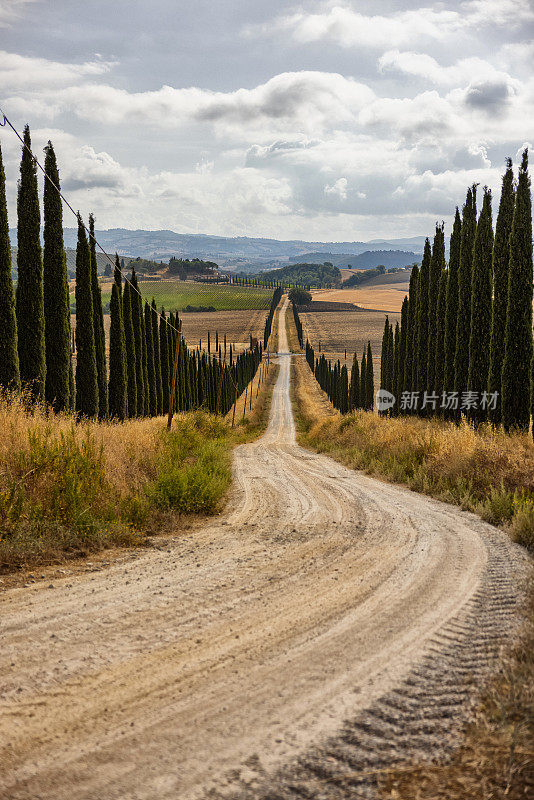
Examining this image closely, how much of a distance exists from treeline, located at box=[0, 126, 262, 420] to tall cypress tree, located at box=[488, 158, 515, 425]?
1542cm

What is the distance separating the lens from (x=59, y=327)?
21.9 m

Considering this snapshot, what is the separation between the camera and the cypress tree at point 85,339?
2453cm

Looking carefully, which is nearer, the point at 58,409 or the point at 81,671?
Answer: the point at 81,671

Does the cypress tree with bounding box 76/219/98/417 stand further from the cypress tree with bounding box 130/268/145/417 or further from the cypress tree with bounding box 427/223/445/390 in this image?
the cypress tree with bounding box 427/223/445/390

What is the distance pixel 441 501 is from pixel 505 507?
101 inches

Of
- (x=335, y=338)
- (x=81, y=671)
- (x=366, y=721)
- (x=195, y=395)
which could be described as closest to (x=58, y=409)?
(x=81, y=671)

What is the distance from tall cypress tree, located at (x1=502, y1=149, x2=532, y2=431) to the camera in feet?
63.9

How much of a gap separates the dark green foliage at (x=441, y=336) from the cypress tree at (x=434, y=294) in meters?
0.79

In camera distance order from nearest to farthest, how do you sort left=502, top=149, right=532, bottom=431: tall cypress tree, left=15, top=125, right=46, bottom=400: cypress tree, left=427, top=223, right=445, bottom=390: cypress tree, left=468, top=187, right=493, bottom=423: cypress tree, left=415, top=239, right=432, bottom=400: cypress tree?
1. left=502, top=149, right=532, bottom=431: tall cypress tree
2. left=15, top=125, right=46, bottom=400: cypress tree
3. left=468, top=187, right=493, bottom=423: cypress tree
4. left=427, top=223, right=445, bottom=390: cypress tree
5. left=415, top=239, right=432, bottom=400: cypress tree

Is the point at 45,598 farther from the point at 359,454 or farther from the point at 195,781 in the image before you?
the point at 359,454

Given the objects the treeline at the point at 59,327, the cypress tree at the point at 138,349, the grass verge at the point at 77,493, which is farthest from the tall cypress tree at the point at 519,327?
the cypress tree at the point at 138,349

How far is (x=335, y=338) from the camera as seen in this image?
14962cm

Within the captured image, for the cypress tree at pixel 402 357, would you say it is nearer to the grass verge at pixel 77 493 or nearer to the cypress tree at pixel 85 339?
the cypress tree at pixel 85 339

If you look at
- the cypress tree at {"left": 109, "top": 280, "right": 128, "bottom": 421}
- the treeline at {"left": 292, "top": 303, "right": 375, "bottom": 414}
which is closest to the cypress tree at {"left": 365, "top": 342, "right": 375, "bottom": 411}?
the treeline at {"left": 292, "top": 303, "right": 375, "bottom": 414}
